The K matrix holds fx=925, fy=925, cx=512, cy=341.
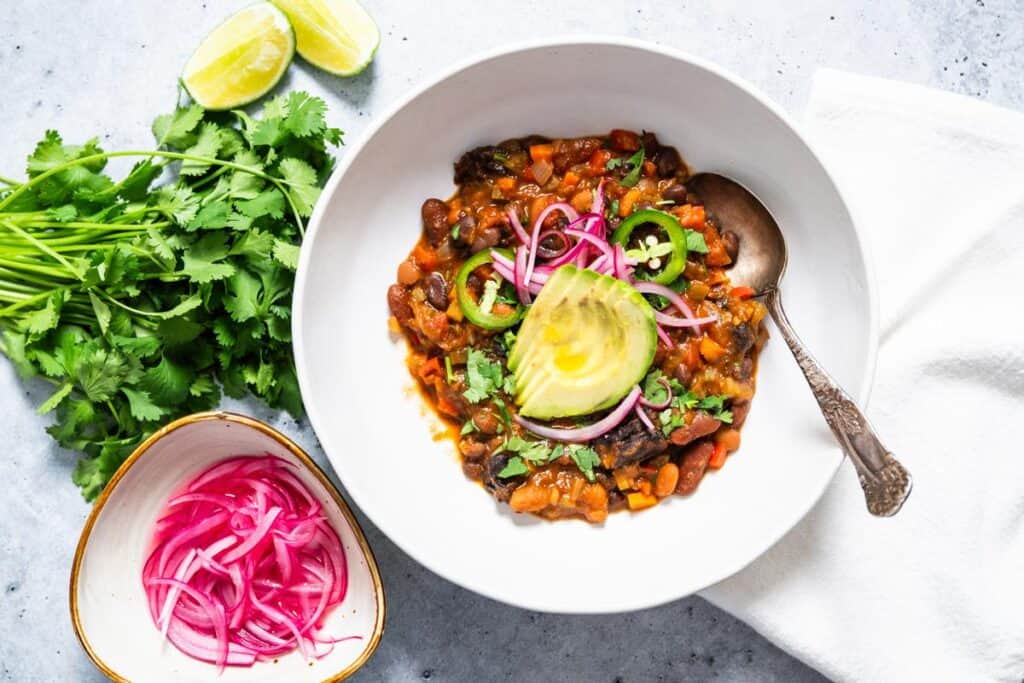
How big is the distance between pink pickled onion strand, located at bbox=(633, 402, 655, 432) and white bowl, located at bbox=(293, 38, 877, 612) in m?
0.37

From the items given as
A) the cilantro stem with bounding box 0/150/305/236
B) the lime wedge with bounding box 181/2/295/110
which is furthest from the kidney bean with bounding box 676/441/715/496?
the lime wedge with bounding box 181/2/295/110

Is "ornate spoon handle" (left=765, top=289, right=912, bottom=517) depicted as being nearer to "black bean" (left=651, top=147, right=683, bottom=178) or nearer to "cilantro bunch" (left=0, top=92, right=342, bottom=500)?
"black bean" (left=651, top=147, right=683, bottom=178)

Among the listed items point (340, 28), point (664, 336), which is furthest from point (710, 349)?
point (340, 28)

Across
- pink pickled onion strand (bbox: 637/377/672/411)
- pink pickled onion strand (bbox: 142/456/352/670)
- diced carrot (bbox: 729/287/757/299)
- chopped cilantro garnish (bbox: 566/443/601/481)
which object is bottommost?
pink pickled onion strand (bbox: 142/456/352/670)

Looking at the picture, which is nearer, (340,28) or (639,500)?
(639,500)

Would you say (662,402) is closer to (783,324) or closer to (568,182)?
(783,324)

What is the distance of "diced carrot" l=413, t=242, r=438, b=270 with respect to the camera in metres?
3.60

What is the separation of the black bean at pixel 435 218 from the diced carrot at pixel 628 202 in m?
0.68

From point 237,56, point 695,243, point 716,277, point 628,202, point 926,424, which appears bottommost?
point 926,424

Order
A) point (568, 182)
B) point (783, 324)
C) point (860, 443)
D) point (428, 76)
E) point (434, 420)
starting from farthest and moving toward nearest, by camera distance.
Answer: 1. point (428, 76)
2. point (434, 420)
3. point (568, 182)
4. point (783, 324)
5. point (860, 443)

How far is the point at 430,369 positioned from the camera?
359 centimetres

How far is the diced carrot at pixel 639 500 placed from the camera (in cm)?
354

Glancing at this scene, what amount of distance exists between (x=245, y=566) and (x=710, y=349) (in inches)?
80.5

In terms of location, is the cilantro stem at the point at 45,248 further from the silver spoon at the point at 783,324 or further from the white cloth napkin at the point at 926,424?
the white cloth napkin at the point at 926,424
